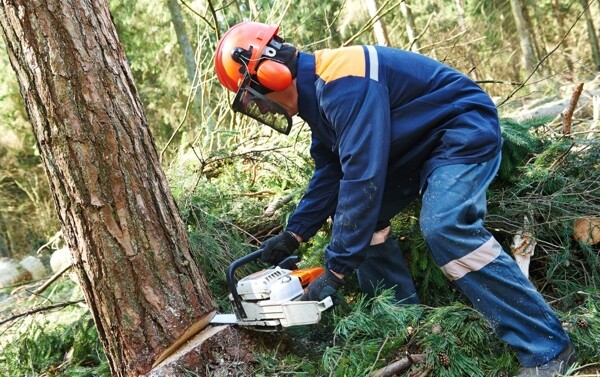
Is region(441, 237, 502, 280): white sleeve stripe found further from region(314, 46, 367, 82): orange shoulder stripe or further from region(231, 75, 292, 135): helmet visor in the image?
region(231, 75, 292, 135): helmet visor

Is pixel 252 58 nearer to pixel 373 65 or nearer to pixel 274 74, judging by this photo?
pixel 274 74

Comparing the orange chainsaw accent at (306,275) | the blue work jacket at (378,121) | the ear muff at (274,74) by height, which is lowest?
the orange chainsaw accent at (306,275)

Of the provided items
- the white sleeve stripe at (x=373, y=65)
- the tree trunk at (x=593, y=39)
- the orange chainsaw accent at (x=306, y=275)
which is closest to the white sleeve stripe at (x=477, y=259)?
the orange chainsaw accent at (x=306, y=275)

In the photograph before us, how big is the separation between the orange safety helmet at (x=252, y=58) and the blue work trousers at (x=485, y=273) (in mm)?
862

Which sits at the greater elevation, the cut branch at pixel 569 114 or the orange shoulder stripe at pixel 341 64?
the orange shoulder stripe at pixel 341 64

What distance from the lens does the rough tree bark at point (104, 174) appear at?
6.94ft

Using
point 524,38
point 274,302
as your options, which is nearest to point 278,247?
point 274,302

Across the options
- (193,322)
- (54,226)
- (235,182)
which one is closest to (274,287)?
(193,322)

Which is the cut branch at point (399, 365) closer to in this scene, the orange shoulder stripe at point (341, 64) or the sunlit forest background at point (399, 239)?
the sunlit forest background at point (399, 239)

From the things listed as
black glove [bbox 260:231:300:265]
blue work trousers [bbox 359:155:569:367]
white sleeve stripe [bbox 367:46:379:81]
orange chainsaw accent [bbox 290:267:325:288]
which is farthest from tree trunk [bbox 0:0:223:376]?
blue work trousers [bbox 359:155:569:367]

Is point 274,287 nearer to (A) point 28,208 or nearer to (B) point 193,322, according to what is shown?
(B) point 193,322

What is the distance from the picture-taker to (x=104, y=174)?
85.7 inches

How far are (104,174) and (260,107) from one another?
79 centimetres

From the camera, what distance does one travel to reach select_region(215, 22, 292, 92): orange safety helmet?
227 cm
